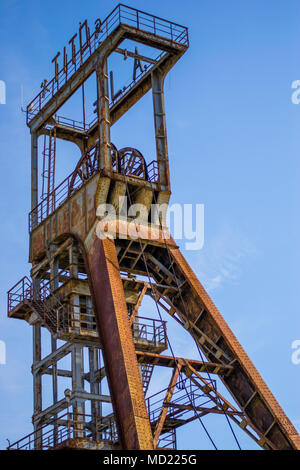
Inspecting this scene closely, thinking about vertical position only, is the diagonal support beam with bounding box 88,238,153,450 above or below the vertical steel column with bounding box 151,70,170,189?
below

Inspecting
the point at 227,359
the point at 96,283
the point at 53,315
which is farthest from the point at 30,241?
the point at 227,359

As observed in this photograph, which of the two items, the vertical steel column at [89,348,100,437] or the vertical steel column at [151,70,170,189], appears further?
the vertical steel column at [151,70,170,189]

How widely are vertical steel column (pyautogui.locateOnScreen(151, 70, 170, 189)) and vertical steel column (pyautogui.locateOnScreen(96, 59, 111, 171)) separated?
194 cm

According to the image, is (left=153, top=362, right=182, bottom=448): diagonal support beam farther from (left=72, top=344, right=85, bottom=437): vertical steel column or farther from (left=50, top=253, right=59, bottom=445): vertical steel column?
(left=50, top=253, right=59, bottom=445): vertical steel column

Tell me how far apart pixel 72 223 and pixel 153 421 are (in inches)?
285

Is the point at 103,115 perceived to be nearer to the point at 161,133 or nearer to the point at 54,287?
the point at 161,133

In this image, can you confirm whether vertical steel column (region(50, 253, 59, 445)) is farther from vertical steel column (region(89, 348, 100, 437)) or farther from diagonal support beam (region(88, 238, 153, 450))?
diagonal support beam (region(88, 238, 153, 450))

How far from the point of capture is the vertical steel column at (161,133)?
30562 millimetres

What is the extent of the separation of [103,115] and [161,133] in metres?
2.33

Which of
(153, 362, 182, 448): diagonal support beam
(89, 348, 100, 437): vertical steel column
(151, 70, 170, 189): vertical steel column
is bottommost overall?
(153, 362, 182, 448): diagonal support beam

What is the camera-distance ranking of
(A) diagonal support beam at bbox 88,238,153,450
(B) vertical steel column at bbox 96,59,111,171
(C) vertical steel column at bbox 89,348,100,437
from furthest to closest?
(C) vertical steel column at bbox 89,348,100,437, (B) vertical steel column at bbox 96,59,111,171, (A) diagonal support beam at bbox 88,238,153,450

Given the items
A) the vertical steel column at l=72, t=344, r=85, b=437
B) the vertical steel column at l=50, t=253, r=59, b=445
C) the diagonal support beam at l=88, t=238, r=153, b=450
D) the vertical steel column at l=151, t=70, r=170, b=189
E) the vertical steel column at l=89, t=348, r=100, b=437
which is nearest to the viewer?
the diagonal support beam at l=88, t=238, r=153, b=450

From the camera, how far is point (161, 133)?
3098 centimetres

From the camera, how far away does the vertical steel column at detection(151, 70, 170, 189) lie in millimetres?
30562
